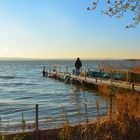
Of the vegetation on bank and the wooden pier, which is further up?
the vegetation on bank

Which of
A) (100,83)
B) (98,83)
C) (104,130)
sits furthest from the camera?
(98,83)

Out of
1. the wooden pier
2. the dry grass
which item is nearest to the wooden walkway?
the wooden pier

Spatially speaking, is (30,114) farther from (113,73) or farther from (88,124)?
(113,73)

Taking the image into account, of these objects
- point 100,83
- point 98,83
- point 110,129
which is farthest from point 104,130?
point 98,83

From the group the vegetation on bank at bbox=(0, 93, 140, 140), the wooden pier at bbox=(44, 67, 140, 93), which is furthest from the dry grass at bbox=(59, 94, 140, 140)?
the wooden pier at bbox=(44, 67, 140, 93)

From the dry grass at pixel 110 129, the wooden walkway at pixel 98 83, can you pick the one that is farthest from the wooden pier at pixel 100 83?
the dry grass at pixel 110 129


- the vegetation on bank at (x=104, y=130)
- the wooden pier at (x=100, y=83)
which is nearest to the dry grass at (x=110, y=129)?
the vegetation on bank at (x=104, y=130)

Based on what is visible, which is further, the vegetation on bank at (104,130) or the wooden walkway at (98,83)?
the wooden walkway at (98,83)

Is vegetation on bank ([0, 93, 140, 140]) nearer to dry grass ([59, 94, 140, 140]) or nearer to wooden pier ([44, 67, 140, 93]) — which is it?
dry grass ([59, 94, 140, 140])

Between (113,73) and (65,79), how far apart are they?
562 inches

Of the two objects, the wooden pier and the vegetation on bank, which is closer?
the vegetation on bank

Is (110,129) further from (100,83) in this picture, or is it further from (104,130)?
(100,83)

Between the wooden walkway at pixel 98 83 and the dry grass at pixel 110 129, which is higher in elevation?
the dry grass at pixel 110 129

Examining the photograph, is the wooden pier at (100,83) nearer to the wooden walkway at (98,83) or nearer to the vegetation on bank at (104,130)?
the wooden walkway at (98,83)
